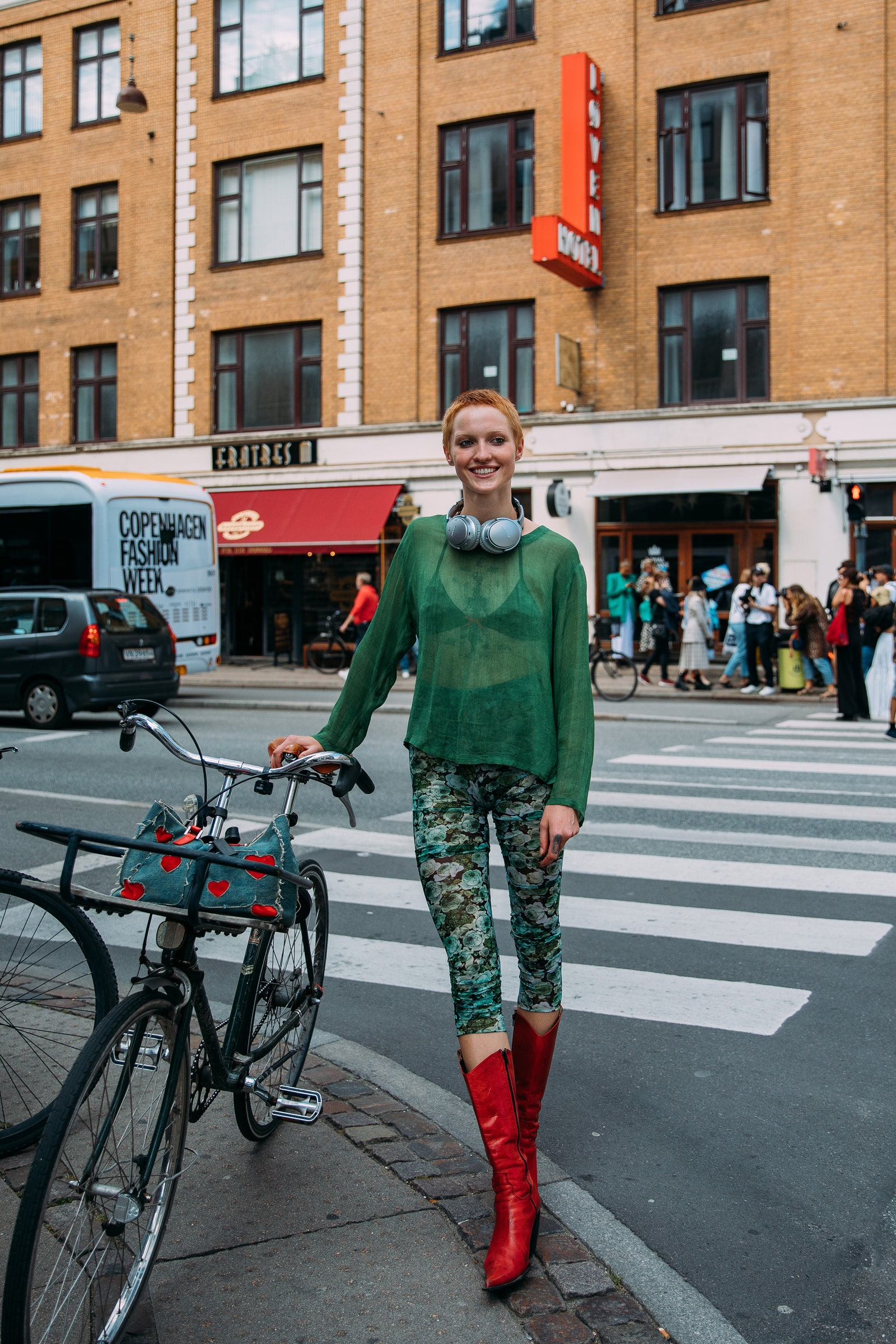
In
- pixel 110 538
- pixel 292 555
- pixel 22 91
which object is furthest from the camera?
pixel 22 91

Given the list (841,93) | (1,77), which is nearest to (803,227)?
(841,93)

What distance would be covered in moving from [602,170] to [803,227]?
3.80 meters

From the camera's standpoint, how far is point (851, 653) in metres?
15.8

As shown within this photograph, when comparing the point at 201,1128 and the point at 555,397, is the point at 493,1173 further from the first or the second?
the point at 555,397

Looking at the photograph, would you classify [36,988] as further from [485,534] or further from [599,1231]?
[485,534]

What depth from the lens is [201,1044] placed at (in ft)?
10.2

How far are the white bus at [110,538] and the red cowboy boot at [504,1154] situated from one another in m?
15.5

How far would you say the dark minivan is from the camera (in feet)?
48.5

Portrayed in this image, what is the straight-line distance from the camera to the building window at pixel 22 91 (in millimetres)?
28953

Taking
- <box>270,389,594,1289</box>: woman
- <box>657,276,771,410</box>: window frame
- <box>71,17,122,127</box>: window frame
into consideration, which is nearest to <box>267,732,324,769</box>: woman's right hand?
<box>270,389,594,1289</box>: woman

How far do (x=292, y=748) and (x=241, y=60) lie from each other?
2682cm

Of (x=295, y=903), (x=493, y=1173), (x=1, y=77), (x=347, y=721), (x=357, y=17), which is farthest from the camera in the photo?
(x=1, y=77)

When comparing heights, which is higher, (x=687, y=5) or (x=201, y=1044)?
(x=687, y=5)

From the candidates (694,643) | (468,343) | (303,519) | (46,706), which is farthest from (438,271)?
(46,706)
